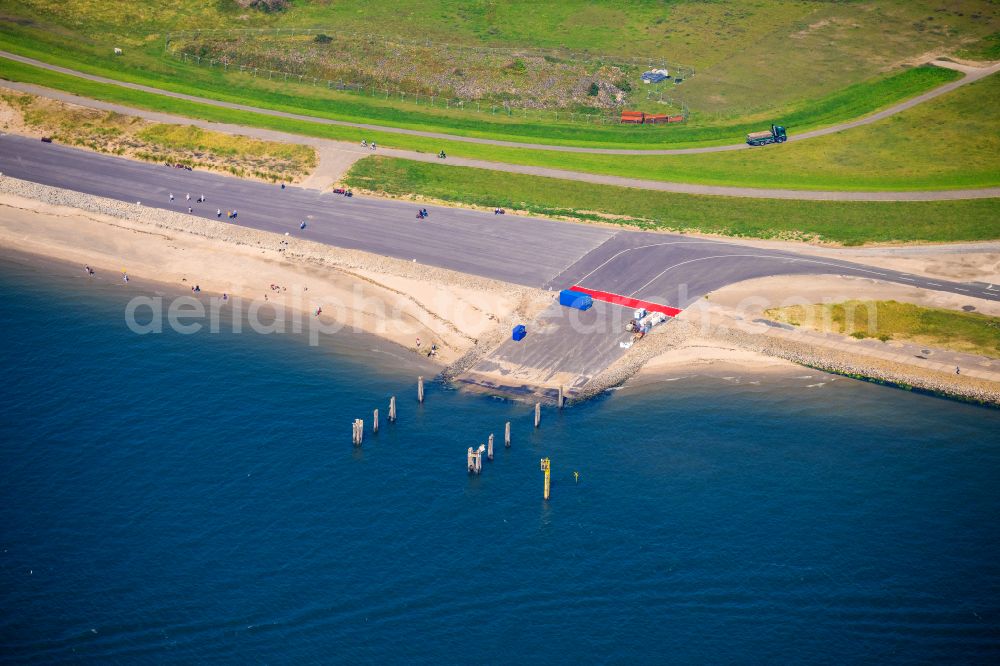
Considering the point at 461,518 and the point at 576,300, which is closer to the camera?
the point at 461,518

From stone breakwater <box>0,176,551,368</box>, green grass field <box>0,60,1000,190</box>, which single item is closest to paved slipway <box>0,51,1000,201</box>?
green grass field <box>0,60,1000,190</box>

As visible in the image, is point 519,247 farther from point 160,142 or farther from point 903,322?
point 160,142

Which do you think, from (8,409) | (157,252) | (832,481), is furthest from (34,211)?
(832,481)

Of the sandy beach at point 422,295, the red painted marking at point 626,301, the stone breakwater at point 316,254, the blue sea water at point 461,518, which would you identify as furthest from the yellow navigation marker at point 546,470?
the red painted marking at point 626,301

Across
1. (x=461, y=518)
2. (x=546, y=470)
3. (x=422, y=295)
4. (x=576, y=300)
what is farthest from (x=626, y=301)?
(x=461, y=518)

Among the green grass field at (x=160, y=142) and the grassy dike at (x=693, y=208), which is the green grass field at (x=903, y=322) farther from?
the green grass field at (x=160, y=142)
